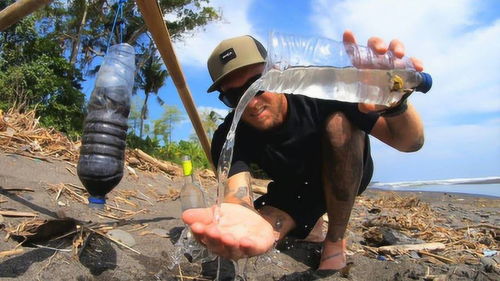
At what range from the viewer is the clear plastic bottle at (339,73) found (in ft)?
5.97

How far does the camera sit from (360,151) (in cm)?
241

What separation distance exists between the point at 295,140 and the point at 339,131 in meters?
0.29

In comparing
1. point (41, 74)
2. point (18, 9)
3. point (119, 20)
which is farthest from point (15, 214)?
point (41, 74)

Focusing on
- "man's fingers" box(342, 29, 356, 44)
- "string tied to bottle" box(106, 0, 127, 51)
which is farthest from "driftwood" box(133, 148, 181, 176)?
"man's fingers" box(342, 29, 356, 44)

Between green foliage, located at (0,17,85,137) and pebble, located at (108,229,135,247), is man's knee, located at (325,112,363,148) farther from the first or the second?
green foliage, located at (0,17,85,137)

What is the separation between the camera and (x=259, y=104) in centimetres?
231

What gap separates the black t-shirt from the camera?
2439mm

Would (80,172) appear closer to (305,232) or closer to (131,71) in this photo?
(131,71)

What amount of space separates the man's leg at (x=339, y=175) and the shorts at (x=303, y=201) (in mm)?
237

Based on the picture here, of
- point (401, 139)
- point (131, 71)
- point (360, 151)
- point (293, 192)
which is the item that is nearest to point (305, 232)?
point (293, 192)

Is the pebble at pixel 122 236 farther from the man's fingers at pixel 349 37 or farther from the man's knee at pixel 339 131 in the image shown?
the man's fingers at pixel 349 37

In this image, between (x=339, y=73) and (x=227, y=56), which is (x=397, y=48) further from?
(x=227, y=56)

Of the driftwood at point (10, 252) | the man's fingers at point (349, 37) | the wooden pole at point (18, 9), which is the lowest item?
the driftwood at point (10, 252)

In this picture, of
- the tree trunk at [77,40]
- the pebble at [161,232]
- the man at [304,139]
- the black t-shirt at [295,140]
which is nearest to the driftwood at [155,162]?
the pebble at [161,232]
